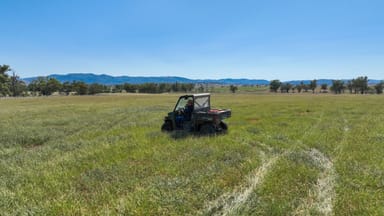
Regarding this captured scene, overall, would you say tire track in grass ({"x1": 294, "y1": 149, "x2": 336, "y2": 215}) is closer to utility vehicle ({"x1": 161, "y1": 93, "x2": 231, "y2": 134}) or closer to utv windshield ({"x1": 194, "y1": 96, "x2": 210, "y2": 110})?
utility vehicle ({"x1": 161, "y1": 93, "x2": 231, "y2": 134})

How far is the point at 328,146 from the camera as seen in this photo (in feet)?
28.5

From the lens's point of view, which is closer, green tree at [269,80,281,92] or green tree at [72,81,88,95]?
green tree at [72,81,88,95]

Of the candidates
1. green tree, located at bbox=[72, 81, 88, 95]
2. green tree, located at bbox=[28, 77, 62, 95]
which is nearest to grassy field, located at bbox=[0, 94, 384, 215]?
green tree, located at bbox=[72, 81, 88, 95]

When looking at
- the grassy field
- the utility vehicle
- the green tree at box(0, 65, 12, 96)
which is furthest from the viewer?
the green tree at box(0, 65, 12, 96)

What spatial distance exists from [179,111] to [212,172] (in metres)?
5.64

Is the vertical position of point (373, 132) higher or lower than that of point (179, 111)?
lower

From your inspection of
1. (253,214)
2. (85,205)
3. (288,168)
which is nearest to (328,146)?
(288,168)

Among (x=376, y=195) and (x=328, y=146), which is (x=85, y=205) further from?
(x=328, y=146)

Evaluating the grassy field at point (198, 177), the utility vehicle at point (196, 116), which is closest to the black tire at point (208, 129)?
the utility vehicle at point (196, 116)

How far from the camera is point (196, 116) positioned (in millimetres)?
10773

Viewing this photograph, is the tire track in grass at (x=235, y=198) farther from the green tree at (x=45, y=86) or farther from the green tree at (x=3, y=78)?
the green tree at (x=45, y=86)

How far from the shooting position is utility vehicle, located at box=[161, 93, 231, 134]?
1060 centimetres

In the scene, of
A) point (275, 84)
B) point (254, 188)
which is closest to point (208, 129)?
point (254, 188)

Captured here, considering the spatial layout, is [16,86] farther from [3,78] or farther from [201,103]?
[201,103]
